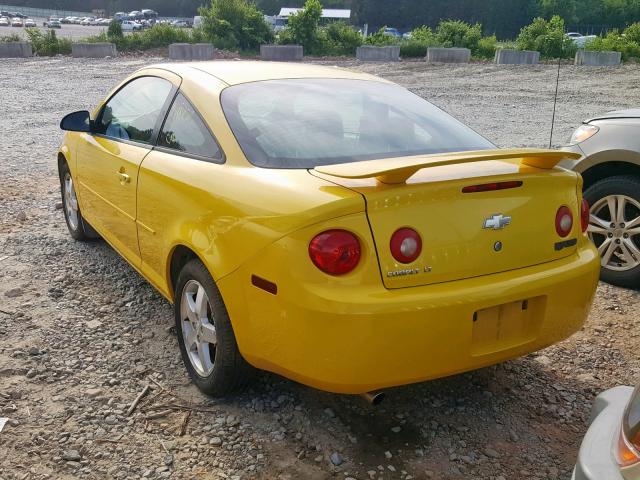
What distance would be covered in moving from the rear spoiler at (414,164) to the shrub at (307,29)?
26878 millimetres

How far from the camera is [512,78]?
69.4ft

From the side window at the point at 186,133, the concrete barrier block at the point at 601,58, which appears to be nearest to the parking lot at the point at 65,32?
the concrete barrier block at the point at 601,58

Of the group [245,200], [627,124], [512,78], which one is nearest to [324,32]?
[512,78]

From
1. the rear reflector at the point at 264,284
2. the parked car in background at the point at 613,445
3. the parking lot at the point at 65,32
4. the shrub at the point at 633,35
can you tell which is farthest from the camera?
the parking lot at the point at 65,32

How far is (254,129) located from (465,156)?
1.07 meters

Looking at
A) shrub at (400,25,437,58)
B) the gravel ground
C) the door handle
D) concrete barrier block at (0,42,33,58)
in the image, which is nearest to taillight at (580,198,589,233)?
the gravel ground

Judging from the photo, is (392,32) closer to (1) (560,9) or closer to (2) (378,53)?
(1) (560,9)

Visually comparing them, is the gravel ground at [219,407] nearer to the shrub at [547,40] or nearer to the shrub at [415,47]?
the shrub at [547,40]

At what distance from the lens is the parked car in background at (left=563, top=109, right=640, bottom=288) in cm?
456

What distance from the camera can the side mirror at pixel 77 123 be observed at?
4551 mm

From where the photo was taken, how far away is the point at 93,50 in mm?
26859

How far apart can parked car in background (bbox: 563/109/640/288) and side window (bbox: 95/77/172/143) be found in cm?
295

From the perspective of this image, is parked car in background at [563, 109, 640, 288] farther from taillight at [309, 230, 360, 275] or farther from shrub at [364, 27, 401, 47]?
shrub at [364, 27, 401, 47]

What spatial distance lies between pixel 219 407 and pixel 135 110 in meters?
2.07
